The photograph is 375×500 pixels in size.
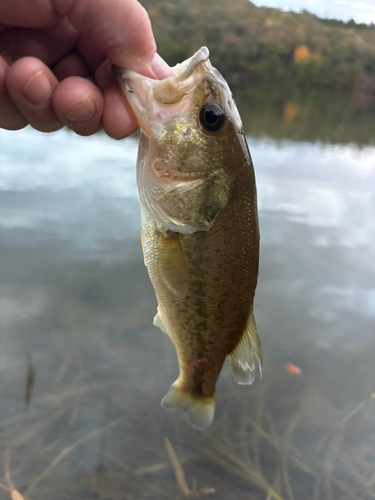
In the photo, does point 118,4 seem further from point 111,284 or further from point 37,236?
point 37,236

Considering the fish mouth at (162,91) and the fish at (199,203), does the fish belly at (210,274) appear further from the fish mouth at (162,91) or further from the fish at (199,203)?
the fish mouth at (162,91)

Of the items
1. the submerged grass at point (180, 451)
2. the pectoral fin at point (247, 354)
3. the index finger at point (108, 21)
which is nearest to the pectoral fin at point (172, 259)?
the pectoral fin at point (247, 354)

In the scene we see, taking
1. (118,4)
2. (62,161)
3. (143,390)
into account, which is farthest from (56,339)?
(62,161)

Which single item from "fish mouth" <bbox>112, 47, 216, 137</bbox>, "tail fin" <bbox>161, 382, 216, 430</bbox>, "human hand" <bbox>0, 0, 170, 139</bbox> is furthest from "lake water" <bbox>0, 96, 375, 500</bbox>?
"fish mouth" <bbox>112, 47, 216, 137</bbox>

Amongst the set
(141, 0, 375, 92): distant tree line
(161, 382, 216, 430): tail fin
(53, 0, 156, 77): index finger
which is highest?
(141, 0, 375, 92): distant tree line

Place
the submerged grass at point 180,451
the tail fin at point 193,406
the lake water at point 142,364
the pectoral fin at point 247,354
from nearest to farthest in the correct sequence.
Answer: the pectoral fin at point 247,354
the tail fin at point 193,406
the submerged grass at point 180,451
the lake water at point 142,364

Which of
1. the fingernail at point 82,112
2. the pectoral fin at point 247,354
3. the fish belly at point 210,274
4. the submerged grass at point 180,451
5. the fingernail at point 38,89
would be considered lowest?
the submerged grass at point 180,451

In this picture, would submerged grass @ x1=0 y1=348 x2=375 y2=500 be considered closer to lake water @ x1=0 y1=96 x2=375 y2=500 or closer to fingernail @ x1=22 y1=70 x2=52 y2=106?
lake water @ x1=0 y1=96 x2=375 y2=500

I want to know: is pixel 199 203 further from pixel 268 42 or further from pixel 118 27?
pixel 268 42
